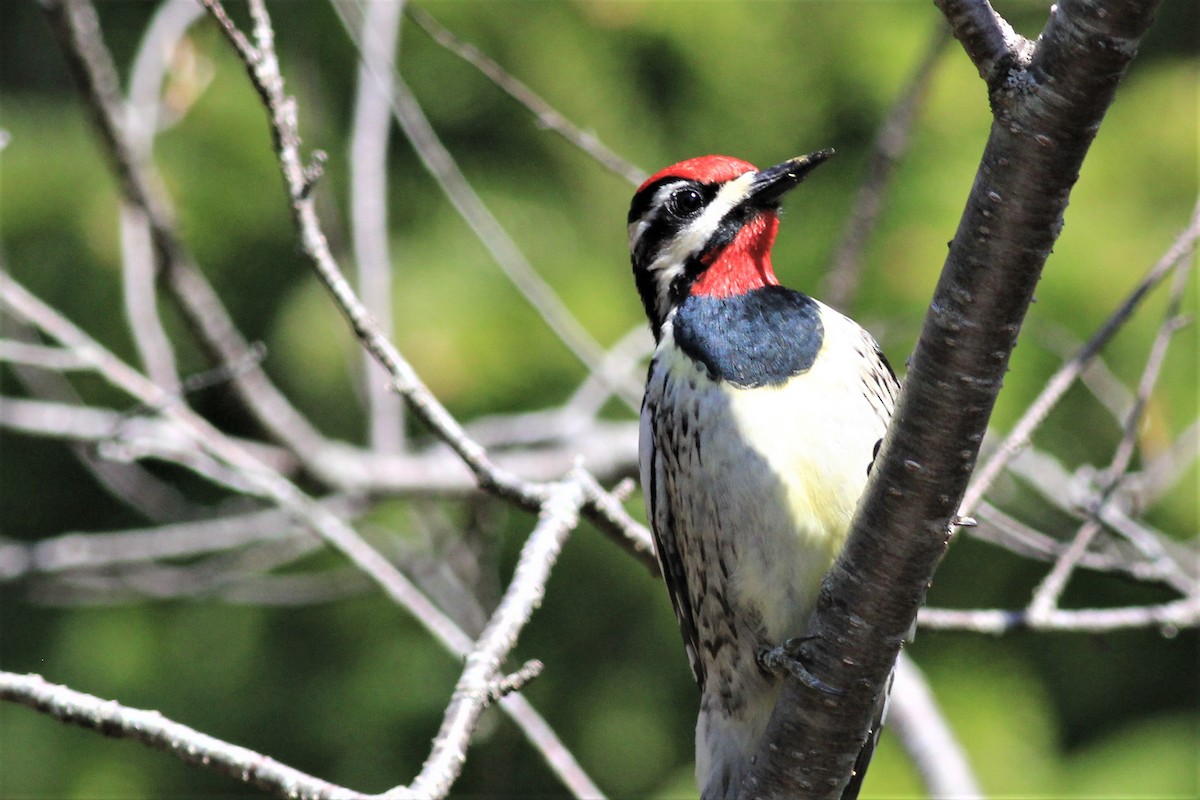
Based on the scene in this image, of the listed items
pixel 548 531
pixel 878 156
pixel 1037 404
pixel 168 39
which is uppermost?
pixel 168 39

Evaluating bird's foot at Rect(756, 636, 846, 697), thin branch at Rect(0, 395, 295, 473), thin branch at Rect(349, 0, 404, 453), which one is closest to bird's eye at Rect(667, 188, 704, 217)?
thin branch at Rect(349, 0, 404, 453)

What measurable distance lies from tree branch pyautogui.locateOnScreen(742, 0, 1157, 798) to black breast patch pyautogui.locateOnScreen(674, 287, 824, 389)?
726 mm

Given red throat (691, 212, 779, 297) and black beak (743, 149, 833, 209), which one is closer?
black beak (743, 149, 833, 209)

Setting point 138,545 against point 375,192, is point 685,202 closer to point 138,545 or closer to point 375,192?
point 375,192

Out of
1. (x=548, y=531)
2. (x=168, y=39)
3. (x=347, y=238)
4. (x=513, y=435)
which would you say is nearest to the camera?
(x=548, y=531)

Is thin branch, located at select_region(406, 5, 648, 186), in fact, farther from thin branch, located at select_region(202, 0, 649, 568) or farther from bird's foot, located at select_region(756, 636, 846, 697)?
bird's foot, located at select_region(756, 636, 846, 697)

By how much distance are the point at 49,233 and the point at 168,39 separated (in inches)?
56.5

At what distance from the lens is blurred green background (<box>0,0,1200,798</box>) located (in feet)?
13.4

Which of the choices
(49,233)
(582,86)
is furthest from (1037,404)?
(49,233)

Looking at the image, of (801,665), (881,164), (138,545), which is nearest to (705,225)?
(881,164)

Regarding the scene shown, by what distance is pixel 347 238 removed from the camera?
15.7ft

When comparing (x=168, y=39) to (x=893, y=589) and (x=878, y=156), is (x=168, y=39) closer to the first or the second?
(x=878, y=156)

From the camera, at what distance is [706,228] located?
116 inches

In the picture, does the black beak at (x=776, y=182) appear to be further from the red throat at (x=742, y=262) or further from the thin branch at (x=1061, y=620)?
the thin branch at (x=1061, y=620)
